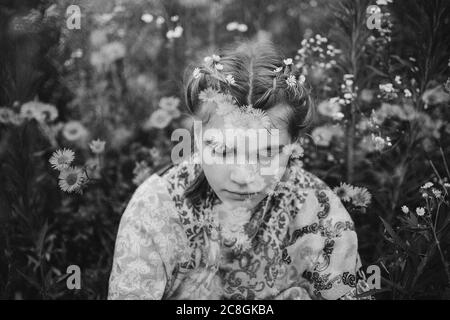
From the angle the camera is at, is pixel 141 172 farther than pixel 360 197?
Yes

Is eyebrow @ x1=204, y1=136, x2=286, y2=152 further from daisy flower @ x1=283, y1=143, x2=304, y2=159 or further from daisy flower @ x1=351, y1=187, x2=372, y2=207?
daisy flower @ x1=351, y1=187, x2=372, y2=207

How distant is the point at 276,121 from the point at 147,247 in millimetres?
424

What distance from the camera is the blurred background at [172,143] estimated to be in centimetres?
136

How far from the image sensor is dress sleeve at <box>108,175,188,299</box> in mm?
1222

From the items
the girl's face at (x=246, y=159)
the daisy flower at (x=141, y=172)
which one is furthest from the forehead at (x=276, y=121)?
the daisy flower at (x=141, y=172)

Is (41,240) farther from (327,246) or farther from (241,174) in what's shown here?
(327,246)

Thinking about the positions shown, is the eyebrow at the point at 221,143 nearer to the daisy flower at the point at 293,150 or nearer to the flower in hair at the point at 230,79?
the daisy flower at the point at 293,150

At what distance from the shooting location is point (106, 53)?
6.86ft

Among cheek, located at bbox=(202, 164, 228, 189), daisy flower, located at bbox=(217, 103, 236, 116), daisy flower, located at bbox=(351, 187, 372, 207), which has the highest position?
daisy flower, located at bbox=(217, 103, 236, 116)

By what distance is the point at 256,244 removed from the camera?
133cm

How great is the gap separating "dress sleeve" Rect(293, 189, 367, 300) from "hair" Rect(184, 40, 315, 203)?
0.67 ft

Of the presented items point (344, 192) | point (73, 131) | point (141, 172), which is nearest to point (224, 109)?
point (344, 192)

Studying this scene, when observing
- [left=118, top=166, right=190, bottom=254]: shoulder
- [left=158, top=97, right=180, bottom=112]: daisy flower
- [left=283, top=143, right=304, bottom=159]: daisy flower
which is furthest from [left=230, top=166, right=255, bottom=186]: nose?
[left=158, top=97, right=180, bottom=112]: daisy flower

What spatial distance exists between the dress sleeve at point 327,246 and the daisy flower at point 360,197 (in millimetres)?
53
